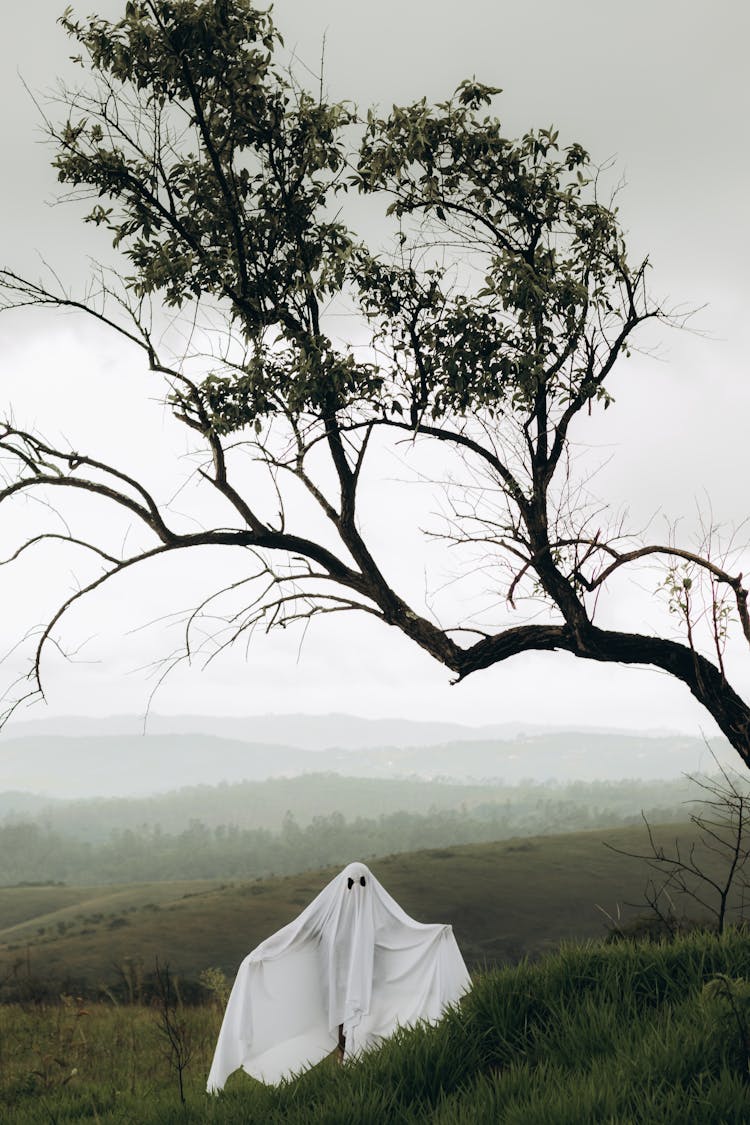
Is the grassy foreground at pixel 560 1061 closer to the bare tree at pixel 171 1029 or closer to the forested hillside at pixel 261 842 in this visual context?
the bare tree at pixel 171 1029

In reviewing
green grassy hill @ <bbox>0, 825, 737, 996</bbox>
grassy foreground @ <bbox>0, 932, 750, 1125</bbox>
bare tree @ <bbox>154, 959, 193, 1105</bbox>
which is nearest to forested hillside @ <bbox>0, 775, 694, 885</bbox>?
green grassy hill @ <bbox>0, 825, 737, 996</bbox>

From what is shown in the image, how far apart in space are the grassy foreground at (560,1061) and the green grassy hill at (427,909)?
25.2 meters

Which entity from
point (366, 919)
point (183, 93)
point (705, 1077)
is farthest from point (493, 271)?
point (705, 1077)

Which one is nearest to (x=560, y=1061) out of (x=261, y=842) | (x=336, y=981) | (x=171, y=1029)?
(x=336, y=981)

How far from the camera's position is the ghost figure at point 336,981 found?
9.23 metres

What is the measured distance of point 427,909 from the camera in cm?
4166

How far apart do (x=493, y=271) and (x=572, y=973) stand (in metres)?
7.24

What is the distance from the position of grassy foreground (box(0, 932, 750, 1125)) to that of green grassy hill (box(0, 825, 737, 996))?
82.8 ft

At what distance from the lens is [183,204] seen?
12078 mm

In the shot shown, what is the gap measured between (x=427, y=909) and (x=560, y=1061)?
37109 millimetres

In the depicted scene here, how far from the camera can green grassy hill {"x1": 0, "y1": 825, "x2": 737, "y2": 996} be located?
3769 centimetres

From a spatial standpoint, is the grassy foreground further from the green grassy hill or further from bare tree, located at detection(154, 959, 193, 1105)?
the green grassy hill

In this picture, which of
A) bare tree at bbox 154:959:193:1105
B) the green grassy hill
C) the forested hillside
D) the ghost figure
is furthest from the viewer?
the forested hillside

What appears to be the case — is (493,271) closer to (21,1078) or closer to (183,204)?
(183,204)
